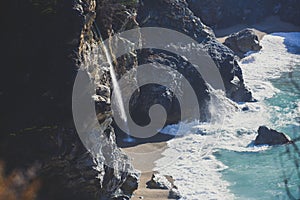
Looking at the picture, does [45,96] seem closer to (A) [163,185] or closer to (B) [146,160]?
(A) [163,185]

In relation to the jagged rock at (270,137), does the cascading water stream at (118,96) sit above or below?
above

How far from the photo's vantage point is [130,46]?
723 inches

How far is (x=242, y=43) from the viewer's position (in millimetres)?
32344

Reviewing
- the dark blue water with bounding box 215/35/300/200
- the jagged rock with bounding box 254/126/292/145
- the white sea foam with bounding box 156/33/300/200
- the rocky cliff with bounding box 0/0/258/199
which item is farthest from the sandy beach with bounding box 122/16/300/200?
the jagged rock with bounding box 254/126/292/145

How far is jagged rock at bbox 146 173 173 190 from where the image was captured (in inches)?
558

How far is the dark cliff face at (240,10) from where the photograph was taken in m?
38.0

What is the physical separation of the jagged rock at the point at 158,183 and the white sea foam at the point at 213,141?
1.39ft

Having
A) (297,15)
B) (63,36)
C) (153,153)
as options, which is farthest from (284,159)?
(297,15)

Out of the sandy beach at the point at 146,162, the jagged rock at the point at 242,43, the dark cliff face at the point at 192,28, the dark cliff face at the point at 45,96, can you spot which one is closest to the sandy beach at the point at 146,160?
the sandy beach at the point at 146,162

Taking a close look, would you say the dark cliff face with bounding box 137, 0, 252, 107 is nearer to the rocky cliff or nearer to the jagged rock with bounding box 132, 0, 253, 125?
the jagged rock with bounding box 132, 0, 253, 125

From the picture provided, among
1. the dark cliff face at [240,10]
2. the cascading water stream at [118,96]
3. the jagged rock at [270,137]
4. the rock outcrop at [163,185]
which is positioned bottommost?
the rock outcrop at [163,185]

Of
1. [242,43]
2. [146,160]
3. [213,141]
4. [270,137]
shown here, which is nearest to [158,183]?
[146,160]

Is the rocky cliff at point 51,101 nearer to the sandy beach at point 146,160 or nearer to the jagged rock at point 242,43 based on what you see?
the sandy beach at point 146,160

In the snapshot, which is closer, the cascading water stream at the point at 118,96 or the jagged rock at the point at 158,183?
the jagged rock at the point at 158,183
